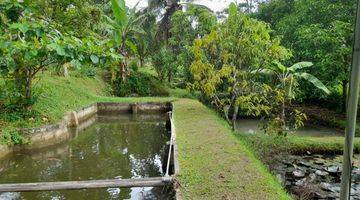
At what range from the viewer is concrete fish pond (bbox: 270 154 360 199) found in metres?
7.36

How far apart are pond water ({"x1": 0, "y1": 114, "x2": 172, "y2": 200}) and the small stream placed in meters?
2.85

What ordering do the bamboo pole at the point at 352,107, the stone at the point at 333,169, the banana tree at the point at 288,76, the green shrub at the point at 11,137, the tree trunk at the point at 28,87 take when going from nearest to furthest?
1. the bamboo pole at the point at 352,107
2. the stone at the point at 333,169
3. the green shrub at the point at 11,137
4. the banana tree at the point at 288,76
5. the tree trunk at the point at 28,87

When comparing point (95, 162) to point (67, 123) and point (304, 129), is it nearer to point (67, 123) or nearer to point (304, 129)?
point (67, 123)

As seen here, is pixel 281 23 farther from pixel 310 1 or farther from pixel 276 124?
pixel 276 124

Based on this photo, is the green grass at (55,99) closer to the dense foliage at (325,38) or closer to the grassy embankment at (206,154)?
the grassy embankment at (206,154)

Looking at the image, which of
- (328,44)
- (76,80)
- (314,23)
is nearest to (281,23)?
(314,23)

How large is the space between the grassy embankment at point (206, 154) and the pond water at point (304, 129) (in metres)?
2.06

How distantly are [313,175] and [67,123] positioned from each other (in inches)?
340

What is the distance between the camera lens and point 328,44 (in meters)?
13.4

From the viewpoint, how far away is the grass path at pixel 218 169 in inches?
215

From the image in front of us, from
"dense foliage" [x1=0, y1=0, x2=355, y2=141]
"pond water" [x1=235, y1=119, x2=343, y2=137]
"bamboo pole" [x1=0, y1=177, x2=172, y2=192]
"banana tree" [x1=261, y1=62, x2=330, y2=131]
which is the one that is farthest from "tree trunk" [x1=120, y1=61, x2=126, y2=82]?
"bamboo pole" [x1=0, y1=177, x2=172, y2=192]

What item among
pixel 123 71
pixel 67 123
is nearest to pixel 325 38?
pixel 67 123

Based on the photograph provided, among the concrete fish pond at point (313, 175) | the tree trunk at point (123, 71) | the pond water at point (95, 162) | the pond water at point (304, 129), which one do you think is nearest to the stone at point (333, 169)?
the concrete fish pond at point (313, 175)

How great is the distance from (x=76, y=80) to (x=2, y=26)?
1675 cm
